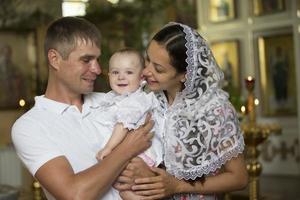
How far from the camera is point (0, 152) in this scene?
7574mm

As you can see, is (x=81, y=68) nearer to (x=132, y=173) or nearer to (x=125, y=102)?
(x=125, y=102)

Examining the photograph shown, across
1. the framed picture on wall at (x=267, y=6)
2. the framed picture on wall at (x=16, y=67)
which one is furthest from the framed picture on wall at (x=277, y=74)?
the framed picture on wall at (x=16, y=67)

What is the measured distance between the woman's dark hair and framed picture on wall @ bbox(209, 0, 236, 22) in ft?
24.0

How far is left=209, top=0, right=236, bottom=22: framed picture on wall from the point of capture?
374 inches

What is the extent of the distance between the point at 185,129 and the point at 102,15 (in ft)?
20.8

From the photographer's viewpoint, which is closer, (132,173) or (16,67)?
(132,173)

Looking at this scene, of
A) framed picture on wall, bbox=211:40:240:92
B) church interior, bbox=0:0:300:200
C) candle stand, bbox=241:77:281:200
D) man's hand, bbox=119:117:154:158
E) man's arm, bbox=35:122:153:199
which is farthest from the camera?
framed picture on wall, bbox=211:40:240:92

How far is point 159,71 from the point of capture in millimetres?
2301

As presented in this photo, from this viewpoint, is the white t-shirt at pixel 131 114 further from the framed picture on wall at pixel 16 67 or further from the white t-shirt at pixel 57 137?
the framed picture on wall at pixel 16 67

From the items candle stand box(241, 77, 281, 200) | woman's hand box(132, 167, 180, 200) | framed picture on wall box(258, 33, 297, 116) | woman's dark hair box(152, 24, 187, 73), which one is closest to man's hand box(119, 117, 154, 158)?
woman's hand box(132, 167, 180, 200)

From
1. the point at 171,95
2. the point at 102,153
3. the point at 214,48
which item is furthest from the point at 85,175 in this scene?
the point at 214,48

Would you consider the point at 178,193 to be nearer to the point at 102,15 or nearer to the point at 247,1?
the point at 102,15

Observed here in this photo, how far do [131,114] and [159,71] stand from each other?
8.4 inches

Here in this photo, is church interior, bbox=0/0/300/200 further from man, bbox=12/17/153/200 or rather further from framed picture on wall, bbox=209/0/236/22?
man, bbox=12/17/153/200
